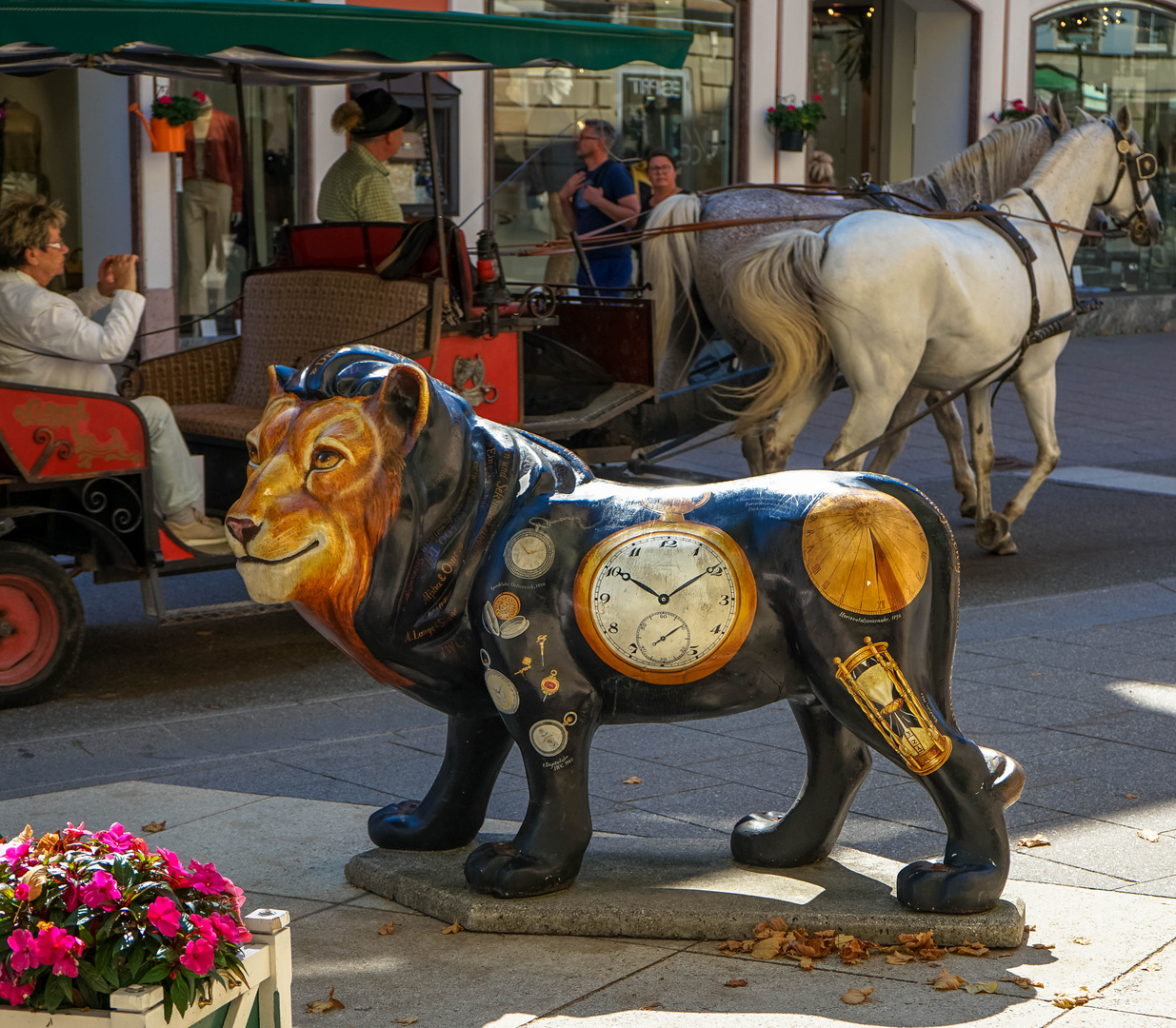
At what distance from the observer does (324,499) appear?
11.2 ft

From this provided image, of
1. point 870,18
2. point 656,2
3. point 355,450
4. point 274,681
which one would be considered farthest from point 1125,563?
point 870,18

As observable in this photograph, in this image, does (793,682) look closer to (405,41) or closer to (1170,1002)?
(1170,1002)

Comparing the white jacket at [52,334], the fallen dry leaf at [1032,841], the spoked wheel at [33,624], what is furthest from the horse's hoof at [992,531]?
the spoked wheel at [33,624]

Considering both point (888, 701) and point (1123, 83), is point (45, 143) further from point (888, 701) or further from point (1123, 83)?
point (1123, 83)

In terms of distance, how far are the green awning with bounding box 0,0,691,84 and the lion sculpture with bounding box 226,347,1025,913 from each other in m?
2.31

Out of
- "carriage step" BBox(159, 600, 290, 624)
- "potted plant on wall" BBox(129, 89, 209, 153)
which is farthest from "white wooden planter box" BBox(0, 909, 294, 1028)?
"potted plant on wall" BBox(129, 89, 209, 153)

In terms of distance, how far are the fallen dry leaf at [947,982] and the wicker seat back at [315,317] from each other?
4.01m

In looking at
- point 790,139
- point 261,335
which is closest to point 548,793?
point 261,335

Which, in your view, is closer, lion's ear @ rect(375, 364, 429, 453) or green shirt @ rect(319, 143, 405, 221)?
lion's ear @ rect(375, 364, 429, 453)

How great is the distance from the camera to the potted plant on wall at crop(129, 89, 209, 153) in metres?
12.1

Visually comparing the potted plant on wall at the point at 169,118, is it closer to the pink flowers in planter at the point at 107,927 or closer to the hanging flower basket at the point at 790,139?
the hanging flower basket at the point at 790,139

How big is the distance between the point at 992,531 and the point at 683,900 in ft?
18.5

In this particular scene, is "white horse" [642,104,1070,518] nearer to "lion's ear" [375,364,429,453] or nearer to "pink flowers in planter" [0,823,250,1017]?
"lion's ear" [375,364,429,453]

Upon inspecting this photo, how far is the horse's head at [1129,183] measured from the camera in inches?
368
